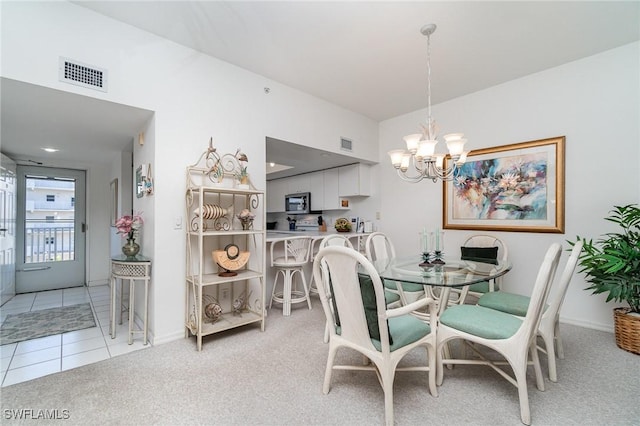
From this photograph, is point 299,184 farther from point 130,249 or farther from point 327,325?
point 327,325

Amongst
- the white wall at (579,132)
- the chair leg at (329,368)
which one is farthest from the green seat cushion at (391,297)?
the white wall at (579,132)

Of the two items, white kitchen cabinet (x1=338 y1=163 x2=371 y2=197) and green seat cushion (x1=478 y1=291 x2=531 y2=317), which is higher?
white kitchen cabinet (x1=338 y1=163 x2=371 y2=197)

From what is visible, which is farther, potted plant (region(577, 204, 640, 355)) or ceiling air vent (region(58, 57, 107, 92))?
potted plant (region(577, 204, 640, 355))

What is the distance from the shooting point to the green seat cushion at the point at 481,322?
5.56ft

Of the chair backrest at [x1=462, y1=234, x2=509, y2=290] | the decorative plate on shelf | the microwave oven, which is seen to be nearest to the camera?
the decorative plate on shelf

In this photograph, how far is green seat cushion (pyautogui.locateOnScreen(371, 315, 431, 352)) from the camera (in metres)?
1.62

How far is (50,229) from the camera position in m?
4.59

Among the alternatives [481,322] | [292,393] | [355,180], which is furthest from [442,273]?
[355,180]

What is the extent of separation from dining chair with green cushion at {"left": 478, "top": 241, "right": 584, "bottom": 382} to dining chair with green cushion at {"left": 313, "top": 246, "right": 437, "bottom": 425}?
31.0 inches

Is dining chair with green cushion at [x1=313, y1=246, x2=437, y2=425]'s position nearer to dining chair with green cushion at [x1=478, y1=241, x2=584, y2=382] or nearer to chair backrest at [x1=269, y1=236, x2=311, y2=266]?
dining chair with green cushion at [x1=478, y1=241, x2=584, y2=382]

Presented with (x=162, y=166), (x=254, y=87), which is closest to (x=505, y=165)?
(x=254, y=87)

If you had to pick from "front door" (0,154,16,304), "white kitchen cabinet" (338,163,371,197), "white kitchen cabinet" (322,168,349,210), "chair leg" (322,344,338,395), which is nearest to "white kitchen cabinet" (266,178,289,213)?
"white kitchen cabinet" (322,168,349,210)

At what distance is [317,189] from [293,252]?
7.37 feet

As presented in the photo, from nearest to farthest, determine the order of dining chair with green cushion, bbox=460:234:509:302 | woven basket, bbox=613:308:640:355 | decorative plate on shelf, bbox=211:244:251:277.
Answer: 1. woven basket, bbox=613:308:640:355
2. decorative plate on shelf, bbox=211:244:251:277
3. dining chair with green cushion, bbox=460:234:509:302
